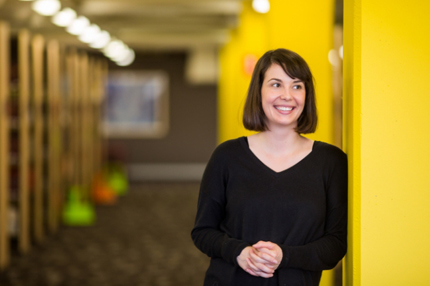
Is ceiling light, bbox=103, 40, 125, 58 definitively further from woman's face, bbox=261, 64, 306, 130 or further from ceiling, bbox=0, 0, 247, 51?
woman's face, bbox=261, 64, 306, 130

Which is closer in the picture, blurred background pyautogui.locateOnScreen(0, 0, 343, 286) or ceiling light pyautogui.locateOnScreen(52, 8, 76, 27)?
blurred background pyautogui.locateOnScreen(0, 0, 343, 286)

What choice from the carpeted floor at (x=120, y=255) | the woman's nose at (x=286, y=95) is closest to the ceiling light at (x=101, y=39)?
the carpeted floor at (x=120, y=255)

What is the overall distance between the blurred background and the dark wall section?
0.08 feet

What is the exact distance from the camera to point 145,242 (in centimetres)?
651

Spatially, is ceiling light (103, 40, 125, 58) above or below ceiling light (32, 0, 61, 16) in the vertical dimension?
above

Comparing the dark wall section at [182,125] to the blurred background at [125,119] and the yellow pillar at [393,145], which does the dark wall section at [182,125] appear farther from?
the yellow pillar at [393,145]

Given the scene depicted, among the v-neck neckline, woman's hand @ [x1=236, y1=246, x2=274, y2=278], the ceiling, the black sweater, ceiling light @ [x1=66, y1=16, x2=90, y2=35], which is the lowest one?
woman's hand @ [x1=236, y1=246, x2=274, y2=278]

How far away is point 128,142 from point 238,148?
453 inches

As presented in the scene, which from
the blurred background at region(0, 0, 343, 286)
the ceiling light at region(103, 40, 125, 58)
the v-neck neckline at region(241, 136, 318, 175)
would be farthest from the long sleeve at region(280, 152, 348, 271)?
the ceiling light at region(103, 40, 125, 58)

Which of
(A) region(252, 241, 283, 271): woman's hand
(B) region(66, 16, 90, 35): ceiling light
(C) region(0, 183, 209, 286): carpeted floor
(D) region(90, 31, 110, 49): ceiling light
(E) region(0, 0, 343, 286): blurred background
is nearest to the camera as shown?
(A) region(252, 241, 283, 271): woman's hand

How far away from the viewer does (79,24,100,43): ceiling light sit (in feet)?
26.2

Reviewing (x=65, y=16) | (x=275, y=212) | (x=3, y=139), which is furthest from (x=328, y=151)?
(x=65, y=16)

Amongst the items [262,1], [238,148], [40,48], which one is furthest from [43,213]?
[238,148]

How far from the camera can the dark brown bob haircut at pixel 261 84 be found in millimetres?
1912
